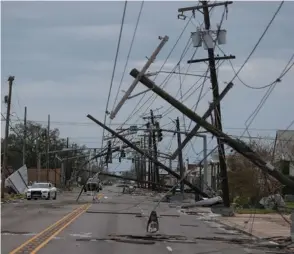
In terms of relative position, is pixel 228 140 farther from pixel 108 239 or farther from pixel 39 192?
pixel 39 192

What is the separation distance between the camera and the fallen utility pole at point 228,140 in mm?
23297

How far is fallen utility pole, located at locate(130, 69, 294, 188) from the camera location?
23.3m

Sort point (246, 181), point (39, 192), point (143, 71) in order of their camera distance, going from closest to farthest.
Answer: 1. point (143, 71)
2. point (246, 181)
3. point (39, 192)

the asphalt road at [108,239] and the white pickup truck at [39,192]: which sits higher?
the white pickup truck at [39,192]

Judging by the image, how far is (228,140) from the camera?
24219mm

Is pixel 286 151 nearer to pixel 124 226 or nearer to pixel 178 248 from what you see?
pixel 124 226

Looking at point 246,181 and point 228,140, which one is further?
point 246,181

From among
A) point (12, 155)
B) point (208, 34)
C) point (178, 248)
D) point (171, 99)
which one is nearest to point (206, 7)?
point (208, 34)

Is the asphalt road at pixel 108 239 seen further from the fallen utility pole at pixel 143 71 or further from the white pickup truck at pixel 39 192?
the white pickup truck at pixel 39 192

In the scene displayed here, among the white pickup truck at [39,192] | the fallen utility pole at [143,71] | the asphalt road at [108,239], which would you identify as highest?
the fallen utility pole at [143,71]

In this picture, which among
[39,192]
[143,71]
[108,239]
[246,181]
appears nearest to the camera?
[108,239]

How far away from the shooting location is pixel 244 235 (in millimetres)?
25062

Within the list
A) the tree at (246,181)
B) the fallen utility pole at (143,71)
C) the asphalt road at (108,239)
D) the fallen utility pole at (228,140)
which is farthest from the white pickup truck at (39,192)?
the fallen utility pole at (143,71)

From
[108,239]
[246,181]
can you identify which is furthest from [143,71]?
[246,181]
